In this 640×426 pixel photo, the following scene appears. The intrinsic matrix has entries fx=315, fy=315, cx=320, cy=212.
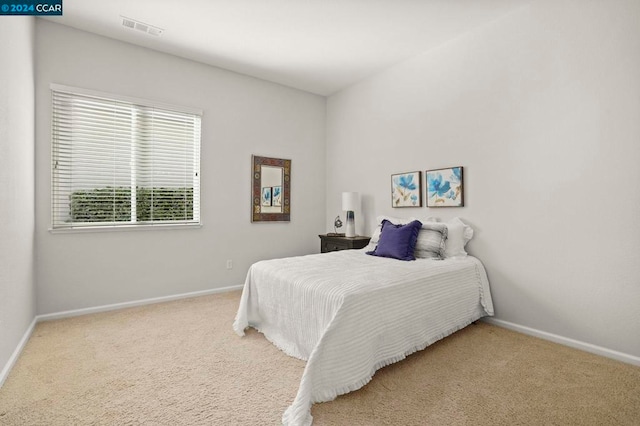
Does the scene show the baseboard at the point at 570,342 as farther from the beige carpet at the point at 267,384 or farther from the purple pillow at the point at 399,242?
the purple pillow at the point at 399,242

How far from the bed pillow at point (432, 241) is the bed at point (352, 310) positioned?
0.36ft

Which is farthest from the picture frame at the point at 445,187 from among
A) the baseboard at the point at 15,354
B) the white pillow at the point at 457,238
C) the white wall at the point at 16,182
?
the baseboard at the point at 15,354

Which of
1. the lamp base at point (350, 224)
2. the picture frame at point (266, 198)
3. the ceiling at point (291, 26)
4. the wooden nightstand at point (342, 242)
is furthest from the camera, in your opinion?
the picture frame at point (266, 198)

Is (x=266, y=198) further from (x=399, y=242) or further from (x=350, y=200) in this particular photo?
(x=399, y=242)

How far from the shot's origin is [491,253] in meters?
3.08

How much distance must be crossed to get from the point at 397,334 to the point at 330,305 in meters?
0.55

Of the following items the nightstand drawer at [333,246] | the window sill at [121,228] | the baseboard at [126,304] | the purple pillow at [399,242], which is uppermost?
the window sill at [121,228]

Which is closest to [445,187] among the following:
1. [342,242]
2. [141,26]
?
[342,242]

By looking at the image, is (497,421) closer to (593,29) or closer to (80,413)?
(80,413)

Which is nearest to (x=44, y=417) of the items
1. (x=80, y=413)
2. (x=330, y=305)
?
(x=80, y=413)

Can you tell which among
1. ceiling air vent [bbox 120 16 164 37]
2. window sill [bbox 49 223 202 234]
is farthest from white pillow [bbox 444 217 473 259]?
ceiling air vent [bbox 120 16 164 37]

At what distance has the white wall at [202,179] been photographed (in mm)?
3092

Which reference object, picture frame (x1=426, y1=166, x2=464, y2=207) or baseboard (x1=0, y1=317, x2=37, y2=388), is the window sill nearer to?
baseboard (x1=0, y1=317, x2=37, y2=388)

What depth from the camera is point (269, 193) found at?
4.54 meters
